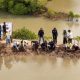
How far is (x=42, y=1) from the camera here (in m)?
31.7

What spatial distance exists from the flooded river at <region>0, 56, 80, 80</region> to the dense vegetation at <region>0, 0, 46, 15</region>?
28.9 feet

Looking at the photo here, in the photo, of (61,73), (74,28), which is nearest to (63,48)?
(61,73)

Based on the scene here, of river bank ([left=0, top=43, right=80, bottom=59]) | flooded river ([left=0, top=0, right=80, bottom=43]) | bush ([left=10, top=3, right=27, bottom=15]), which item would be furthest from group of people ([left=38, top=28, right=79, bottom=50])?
bush ([left=10, top=3, right=27, bottom=15])

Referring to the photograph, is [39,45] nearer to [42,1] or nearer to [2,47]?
[2,47]

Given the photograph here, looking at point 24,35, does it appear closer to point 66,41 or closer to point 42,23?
point 66,41

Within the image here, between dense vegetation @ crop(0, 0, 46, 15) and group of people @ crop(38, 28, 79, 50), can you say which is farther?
dense vegetation @ crop(0, 0, 46, 15)

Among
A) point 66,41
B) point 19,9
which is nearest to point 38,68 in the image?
point 66,41

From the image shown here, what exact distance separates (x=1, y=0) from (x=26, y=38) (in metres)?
7.06

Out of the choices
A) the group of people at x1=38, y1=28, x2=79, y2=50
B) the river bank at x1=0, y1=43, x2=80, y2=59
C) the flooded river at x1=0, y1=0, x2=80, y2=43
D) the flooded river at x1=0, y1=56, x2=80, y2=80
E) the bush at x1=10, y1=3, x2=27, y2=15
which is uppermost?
the bush at x1=10, y1=3, x2=27, y2=15

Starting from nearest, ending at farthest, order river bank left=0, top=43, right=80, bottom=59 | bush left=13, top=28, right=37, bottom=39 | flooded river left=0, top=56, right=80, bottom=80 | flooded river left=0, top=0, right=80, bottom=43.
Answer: flooded river left=0, top=56, right=80, bottom=80, river bank left=0, top=43, right=80, bottom=59, bush left=13, top=28, right=37, bottom=39, flooded river left=0, top=0, right=80, bottom=43

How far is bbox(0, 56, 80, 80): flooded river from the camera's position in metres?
21.3

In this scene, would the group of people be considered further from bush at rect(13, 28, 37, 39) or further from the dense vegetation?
the dense vegetation

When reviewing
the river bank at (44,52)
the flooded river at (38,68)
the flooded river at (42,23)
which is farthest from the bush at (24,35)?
the flooded river at (38,68)

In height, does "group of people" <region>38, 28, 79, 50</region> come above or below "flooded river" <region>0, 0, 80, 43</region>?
below
